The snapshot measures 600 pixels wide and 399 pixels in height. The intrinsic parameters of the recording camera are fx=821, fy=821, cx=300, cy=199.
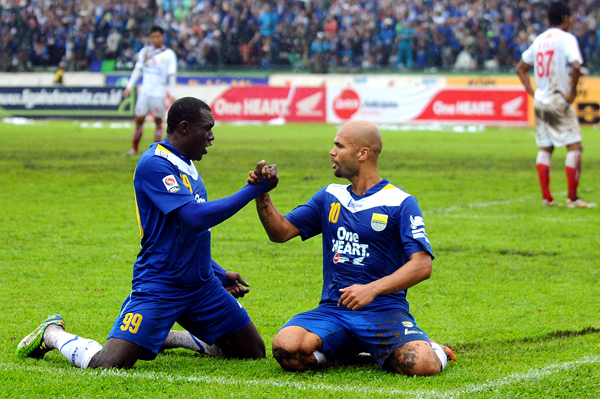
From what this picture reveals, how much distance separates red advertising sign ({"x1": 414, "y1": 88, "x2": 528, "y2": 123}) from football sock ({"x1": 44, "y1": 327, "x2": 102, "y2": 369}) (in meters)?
22.9

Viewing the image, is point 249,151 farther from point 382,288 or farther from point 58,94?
point 382,288

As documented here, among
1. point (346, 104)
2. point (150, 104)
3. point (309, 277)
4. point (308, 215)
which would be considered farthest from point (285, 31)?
point (308, 215)

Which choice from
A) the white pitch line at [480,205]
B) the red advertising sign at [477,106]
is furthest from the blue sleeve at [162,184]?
the red advertising sign at [477,106]

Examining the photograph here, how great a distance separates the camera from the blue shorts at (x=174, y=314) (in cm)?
421

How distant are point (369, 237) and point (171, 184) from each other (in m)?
1.06

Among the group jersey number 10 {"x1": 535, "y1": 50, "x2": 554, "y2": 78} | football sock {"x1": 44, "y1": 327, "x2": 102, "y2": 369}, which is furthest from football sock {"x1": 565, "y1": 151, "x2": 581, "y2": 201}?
football sock {"x1": 44, "y1": 327, "x2": 102, "y2": 369}

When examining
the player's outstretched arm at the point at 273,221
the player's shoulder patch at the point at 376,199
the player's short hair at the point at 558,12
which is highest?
the player's short hair at the point at 558,12

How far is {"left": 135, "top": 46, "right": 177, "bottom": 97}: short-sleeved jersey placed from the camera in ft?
52.7

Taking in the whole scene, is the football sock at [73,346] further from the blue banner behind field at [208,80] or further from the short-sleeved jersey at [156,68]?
the blue banner behind field at [208,80]

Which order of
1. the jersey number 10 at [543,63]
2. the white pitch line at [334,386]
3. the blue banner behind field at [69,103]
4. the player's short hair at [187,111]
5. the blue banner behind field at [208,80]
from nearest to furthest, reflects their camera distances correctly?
1. the white pitch line at [334,386]
2. the player's short hair at [187,111]
3. the jersey number 10 at [543,63]
4. the blue banner behind field at [69,103]
5. the blue banner behind field at [208,80]

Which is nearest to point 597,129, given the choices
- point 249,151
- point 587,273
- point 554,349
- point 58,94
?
point 249,151

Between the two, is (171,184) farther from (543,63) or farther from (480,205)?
(543,63)

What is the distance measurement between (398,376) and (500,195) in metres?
8.00

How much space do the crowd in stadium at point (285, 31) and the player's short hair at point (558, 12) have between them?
733 inches
